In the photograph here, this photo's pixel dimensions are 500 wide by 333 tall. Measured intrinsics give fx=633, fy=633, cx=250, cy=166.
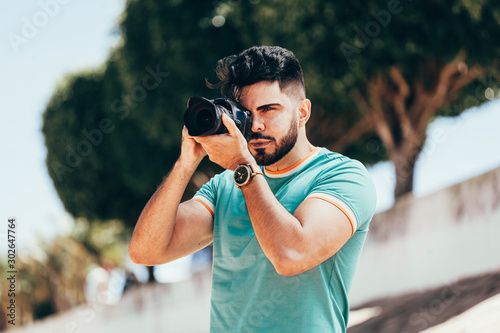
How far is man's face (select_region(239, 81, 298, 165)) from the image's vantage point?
2.27 m

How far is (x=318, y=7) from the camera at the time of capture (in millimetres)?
10539

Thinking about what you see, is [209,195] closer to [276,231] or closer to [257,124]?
[257,124]

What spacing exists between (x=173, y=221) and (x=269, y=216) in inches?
19.2

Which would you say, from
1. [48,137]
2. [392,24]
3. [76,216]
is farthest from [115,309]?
[392,24]

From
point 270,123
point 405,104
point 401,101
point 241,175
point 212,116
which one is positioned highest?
point 212,116

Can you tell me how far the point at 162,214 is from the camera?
228cm

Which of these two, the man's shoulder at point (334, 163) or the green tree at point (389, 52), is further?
the green tree at point (389, 52)

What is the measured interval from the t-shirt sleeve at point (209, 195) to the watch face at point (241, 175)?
1.08 feet

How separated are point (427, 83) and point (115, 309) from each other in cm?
849

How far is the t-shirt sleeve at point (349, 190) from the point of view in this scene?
6.63 ft

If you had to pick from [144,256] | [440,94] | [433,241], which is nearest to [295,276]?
[144,256]

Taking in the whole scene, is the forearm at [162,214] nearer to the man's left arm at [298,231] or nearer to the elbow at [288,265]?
the man's left arm at [298,231]

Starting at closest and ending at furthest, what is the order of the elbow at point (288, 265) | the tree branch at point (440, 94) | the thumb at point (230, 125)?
1. the elbow at point (288, 265)
2. the thumb at point (230, 125)
3. the tree branch at point (440, 94)

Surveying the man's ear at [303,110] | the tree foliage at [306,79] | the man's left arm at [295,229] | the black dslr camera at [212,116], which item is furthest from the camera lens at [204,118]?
the tree foliage at [306,79]
